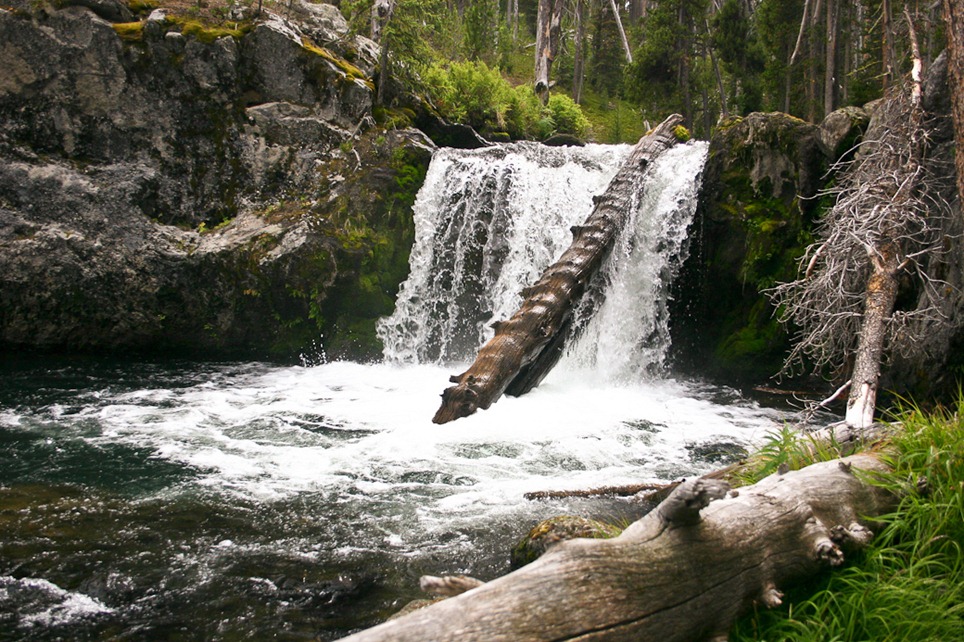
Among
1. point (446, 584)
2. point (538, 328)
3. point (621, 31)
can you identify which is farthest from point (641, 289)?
point (621, 31)

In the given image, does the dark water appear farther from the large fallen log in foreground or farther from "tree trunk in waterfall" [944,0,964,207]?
"tree trunk in waterfall" [944,0,964,207]

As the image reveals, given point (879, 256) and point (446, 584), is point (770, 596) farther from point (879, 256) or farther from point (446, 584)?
point (879, 256)

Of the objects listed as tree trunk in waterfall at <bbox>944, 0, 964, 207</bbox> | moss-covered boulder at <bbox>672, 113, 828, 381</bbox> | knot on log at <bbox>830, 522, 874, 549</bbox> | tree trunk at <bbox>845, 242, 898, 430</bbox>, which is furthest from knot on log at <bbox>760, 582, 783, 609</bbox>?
moss-covered boulder at <bbox>672, 113, 828, 381</bbox>

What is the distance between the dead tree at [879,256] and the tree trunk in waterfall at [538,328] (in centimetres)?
355

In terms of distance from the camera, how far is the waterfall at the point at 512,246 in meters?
11.2

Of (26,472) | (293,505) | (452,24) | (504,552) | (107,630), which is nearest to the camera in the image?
(107,630)

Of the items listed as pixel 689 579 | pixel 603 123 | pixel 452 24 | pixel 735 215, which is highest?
pixel 452 24

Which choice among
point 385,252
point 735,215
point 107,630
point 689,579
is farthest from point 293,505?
point 735,215

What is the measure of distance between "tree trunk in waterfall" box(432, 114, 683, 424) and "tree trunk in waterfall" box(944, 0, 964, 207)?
521cm

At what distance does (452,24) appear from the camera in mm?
28344

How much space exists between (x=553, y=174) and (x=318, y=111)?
4.83 metres

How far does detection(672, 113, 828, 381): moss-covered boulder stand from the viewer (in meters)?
10.3

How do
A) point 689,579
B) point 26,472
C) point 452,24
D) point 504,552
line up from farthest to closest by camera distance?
point 452,24
point 26,472
point 504,552
point 689,579

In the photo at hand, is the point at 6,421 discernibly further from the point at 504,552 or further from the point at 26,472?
the point at 504,552
